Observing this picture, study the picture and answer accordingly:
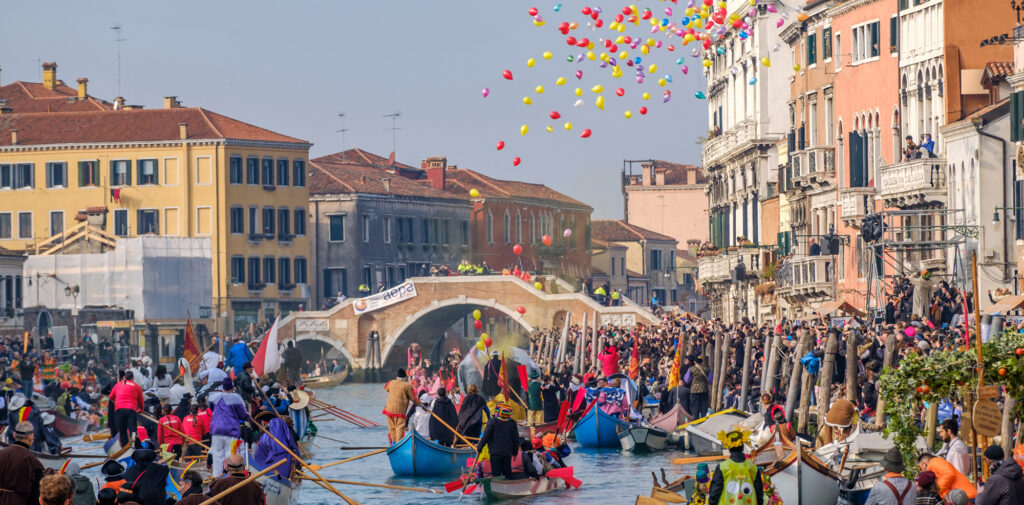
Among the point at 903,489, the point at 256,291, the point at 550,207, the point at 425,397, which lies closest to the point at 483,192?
the point at 550,207

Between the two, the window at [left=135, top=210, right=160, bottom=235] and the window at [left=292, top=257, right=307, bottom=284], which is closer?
the window at [left=135, top=210, right=160, bottom=235]

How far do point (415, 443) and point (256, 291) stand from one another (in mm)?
44677

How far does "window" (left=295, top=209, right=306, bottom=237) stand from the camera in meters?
74.9

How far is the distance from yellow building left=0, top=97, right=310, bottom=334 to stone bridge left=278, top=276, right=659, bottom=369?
2.59 meters

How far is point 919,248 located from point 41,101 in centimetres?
4713

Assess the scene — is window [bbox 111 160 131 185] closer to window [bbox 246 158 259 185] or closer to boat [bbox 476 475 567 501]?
window [bbox 246 158 259 185]

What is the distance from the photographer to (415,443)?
95.3 feet

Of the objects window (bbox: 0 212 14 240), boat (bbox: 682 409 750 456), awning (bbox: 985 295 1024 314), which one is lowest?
boat (bbox: 682 409 750 456)

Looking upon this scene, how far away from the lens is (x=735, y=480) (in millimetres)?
17141

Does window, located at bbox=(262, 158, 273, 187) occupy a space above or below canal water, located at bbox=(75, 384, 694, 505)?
above

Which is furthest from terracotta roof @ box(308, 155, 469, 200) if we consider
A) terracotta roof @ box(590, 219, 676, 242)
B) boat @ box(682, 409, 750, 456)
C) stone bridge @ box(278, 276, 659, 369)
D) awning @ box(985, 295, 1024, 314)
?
awning @ box(985, 295, 1024, 314)

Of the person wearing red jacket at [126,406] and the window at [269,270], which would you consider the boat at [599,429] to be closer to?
the person wearing red jacket at [126,406]

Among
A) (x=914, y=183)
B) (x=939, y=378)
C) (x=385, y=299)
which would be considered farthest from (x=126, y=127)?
(x=939, y=378)

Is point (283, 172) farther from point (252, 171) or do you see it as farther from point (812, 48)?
point (812, 48)
